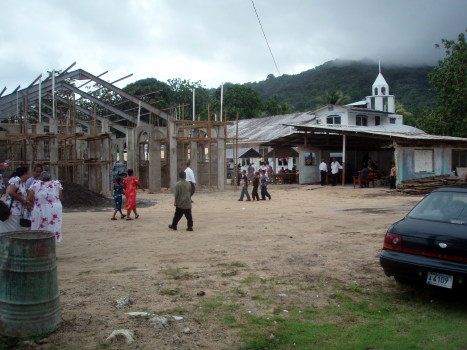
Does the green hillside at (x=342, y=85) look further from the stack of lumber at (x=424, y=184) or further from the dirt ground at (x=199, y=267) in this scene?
the dirt ground at (x=199, y=267)

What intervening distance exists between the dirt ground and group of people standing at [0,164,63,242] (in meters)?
0.78

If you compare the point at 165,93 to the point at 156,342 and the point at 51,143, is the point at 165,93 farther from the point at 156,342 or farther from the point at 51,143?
the point at 156,342

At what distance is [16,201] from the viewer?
20.8 feet

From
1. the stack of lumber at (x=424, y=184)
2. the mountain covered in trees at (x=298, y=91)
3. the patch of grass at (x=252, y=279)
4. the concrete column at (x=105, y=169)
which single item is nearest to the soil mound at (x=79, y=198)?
the concrete column at (x=105, y=169)

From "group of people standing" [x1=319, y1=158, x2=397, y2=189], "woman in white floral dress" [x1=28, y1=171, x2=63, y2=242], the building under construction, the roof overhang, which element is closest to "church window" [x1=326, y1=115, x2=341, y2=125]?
the roof overhang

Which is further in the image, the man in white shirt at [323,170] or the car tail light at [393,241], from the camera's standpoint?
the man in white shirt at [323,170]

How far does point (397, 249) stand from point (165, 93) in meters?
41.8

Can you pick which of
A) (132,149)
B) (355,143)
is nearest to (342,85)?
→ (355,143)

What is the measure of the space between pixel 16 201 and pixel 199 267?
114 inches

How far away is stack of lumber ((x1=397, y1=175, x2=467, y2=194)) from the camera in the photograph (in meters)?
19.5

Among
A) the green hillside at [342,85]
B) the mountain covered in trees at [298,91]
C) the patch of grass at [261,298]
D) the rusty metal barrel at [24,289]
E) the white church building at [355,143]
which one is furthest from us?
the green hillside at [342,85]

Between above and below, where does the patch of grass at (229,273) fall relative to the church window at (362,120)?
below

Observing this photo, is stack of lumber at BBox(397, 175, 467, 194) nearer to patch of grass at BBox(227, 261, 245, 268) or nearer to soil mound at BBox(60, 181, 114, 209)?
soil mound at BBox(60, 181, 114, 209)

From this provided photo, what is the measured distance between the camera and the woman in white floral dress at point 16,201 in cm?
626
